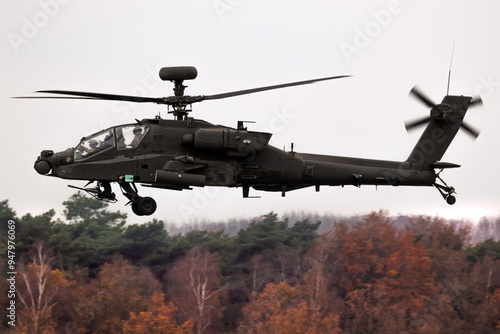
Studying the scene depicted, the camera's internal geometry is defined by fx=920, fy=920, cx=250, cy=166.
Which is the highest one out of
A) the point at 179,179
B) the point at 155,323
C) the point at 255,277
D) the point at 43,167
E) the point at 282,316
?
the point at 43,167

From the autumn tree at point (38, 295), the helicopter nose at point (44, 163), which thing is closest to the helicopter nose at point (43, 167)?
the helicopter nose at point (44, 163)

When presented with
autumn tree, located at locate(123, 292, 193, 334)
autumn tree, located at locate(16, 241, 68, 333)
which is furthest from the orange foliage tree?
autumn tree, located at locate(16, 241, 68, 333)

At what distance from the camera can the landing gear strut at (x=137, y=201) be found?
79.7ft

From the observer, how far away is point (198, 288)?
6100 cm

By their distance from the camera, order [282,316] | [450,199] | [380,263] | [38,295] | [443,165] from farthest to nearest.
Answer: [380,263] < [282,316] < [38,295] < [450,199] < [443,165]

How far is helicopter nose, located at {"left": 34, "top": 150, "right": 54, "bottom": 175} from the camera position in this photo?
23.8 metres

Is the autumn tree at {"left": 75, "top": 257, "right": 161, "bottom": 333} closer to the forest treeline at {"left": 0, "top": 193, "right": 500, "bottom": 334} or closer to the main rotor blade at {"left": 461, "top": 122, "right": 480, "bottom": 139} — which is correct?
the forest treeline at {"left": 0, "top": 193, "right": 500, "bottom": 334}

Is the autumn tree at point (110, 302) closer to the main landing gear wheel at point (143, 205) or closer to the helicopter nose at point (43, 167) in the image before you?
the main landing gear wheel at point (143, 205)

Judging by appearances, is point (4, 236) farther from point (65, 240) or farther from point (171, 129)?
point (171, 129)

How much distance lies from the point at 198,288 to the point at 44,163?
1500 inches

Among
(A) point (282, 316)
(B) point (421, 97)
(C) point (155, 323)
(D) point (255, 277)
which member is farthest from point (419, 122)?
(D) point (255, 277)

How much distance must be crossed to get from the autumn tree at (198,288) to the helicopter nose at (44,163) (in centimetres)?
3501

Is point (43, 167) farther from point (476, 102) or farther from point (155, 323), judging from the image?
point (155, 323)

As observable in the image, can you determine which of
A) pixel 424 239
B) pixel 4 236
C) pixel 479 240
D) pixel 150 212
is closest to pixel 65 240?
pixel 4 236
